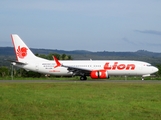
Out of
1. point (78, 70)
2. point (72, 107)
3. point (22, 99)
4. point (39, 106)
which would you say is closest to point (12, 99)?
point (22, 99)

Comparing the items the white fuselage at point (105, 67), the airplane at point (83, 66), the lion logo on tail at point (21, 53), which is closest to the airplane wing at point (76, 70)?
the airplane at point (83, 66)

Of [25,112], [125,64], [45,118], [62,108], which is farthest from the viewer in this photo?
[125,64]

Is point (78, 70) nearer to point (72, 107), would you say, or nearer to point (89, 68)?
point (89, 68)

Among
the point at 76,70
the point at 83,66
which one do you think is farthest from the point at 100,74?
the point at 83,66

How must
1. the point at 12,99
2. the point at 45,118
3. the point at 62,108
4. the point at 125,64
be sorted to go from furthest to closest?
the point at 125,64 < the point at 12,99 < the point at 62,108 < the point at 45,118

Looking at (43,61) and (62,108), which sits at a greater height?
(43,61)

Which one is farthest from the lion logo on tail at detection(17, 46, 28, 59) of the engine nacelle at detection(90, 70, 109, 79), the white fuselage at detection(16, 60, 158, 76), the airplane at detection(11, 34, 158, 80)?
the engine nacelle at detection(90, 70, 109, 79)

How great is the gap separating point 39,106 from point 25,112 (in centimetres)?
146

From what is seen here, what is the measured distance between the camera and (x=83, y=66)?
2045 inches

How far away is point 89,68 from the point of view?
5153cm

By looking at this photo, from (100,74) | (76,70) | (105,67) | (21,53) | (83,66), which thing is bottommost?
(100,74)

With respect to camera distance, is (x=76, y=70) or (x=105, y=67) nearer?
(x=105, y=67)

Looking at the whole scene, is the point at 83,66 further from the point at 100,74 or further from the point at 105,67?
the point at 100,74

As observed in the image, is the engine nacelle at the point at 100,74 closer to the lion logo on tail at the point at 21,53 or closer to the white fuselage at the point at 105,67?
the white fuselage at the point at 105,67
